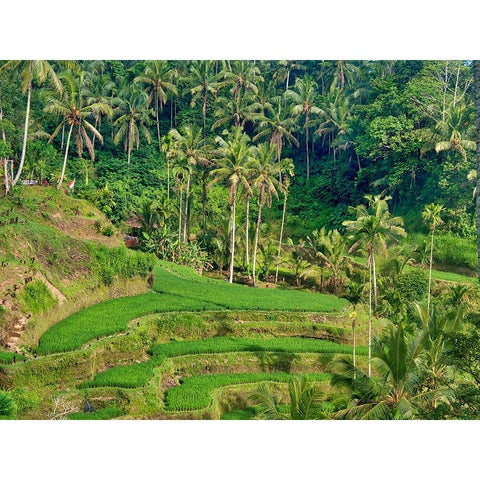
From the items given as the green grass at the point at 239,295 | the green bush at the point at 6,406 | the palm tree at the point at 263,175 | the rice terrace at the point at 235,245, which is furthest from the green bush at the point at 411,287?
the green bush at the point at 6,406

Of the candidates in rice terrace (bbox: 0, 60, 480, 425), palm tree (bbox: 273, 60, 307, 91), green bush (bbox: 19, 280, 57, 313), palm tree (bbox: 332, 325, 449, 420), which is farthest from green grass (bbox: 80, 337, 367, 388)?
palm tree (bbox: 273, 60, 307, 91)

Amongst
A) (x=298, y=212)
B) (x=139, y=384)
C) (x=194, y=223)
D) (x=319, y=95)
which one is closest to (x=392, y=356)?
(x=139, y=384)

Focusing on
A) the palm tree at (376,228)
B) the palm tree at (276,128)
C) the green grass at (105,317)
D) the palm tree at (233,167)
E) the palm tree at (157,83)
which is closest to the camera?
the green grass at (105,317)

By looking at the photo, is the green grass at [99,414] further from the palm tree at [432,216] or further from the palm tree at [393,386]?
the palm tree at [432,216]

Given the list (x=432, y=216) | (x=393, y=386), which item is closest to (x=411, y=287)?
(x=432, y=216)

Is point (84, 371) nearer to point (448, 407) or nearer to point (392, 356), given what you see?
point (392, 356)

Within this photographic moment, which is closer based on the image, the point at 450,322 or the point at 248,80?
the point at 450,322

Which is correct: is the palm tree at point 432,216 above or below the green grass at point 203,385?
above
